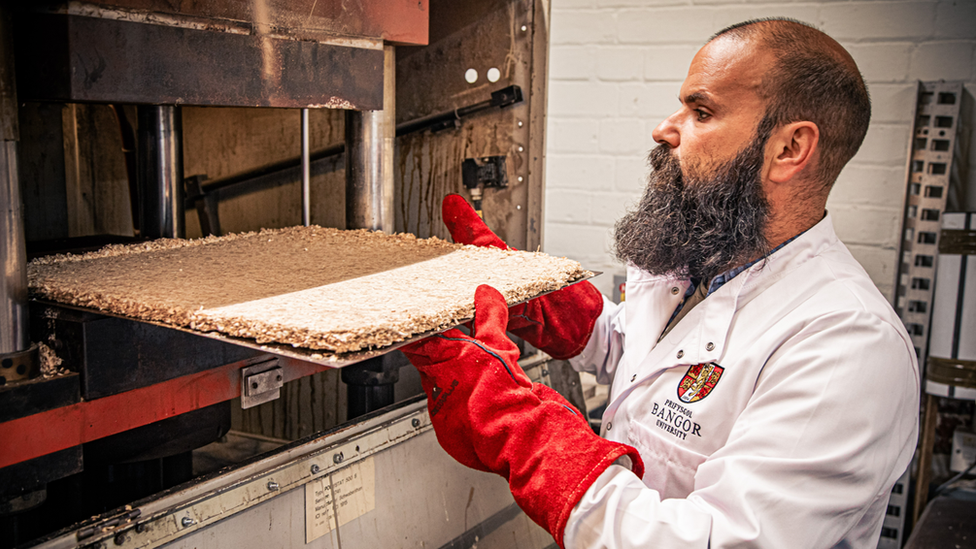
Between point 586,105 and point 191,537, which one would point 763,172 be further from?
point 586,105

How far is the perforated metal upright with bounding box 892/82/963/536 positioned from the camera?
192 centimetres

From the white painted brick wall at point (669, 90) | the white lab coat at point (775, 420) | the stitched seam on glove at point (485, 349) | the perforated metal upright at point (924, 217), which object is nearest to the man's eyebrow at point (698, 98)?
the white lab coat at point (775, 420)

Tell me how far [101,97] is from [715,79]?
78 centimetres

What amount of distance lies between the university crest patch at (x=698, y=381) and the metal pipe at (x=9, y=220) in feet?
2.60

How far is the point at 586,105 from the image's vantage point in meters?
2.42

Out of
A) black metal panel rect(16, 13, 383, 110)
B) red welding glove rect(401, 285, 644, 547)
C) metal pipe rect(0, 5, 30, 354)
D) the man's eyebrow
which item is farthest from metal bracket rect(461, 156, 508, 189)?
metal pipe rect(0, 5, 30, 354)

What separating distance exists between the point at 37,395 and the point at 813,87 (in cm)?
99

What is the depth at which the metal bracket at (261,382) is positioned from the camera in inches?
34.9

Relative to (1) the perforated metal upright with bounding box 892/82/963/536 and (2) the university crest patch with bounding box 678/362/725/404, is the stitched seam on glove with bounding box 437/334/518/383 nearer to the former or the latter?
(2) the university crest patch with bounding box 678/362/725/404

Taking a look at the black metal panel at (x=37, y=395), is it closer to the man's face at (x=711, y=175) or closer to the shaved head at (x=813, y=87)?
the man's face at (x=711, y=175)

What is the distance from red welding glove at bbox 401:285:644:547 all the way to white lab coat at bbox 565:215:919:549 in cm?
3

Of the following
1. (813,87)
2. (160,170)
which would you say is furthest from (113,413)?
(813,87)

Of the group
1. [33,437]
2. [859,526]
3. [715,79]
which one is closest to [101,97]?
[33,437]

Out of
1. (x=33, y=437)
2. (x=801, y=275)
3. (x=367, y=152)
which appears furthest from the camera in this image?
(x=367, y=152)
